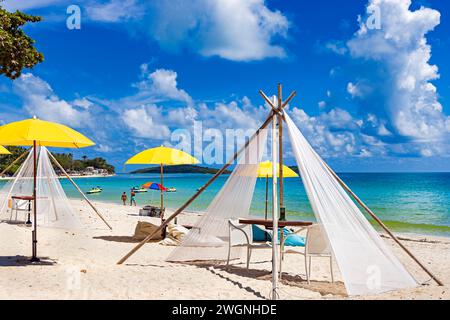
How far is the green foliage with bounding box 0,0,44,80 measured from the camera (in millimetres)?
6867

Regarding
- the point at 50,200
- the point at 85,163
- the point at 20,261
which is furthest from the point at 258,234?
the point at 85,163

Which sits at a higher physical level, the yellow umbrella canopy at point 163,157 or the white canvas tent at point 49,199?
the yellow umbrella canopy at point 163,157

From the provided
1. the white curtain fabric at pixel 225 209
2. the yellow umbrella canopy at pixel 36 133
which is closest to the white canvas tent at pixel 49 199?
the yellow umbrella canopy at pixel 36 133

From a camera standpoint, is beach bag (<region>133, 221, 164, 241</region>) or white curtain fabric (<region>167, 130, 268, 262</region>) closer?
white curtain fabric (<region>167, 130, 268, 262</region>)

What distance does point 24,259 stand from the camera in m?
7.83

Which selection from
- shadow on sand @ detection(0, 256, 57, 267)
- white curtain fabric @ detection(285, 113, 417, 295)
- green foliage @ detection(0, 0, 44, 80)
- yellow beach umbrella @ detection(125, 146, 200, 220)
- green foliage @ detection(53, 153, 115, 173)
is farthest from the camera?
green foliage @ detection(53, 153, 115, 173)

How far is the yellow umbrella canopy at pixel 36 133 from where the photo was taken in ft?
22.6

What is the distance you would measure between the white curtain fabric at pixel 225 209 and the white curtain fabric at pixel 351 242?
1133 mm

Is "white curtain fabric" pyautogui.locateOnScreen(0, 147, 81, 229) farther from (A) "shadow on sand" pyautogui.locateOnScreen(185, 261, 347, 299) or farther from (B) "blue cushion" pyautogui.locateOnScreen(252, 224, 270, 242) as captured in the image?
(A) "shadow on sand" pyautogui.locateOnScreen(185, 261, 347, 299)

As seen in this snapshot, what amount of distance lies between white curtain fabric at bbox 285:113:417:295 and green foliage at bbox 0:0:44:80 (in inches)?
182

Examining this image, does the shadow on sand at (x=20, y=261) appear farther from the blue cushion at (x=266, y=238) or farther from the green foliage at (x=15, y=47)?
the blue cushion at (x=266, y=238)

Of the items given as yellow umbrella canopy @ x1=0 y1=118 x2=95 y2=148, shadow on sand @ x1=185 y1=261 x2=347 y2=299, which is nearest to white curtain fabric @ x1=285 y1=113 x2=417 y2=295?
shadow on sand @ x1=185 y1=261 x2=347 y2=299
